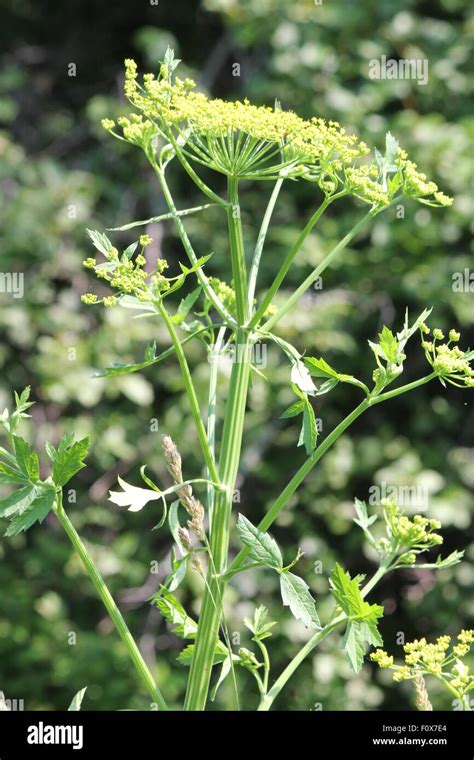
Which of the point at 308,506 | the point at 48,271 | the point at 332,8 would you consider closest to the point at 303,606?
the point at 308,506

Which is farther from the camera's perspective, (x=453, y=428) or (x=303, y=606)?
(x=453, y=428)

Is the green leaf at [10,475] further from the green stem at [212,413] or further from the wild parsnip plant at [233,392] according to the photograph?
the green stem at [212,413]

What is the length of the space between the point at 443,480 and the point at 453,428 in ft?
0.52

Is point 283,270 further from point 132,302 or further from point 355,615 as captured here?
point 355,615

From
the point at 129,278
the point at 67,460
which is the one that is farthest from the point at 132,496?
the point at 129,278

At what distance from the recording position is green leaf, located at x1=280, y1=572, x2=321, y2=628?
770 mm

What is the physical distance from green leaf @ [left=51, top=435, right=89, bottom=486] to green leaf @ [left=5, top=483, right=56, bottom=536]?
10 millimetres

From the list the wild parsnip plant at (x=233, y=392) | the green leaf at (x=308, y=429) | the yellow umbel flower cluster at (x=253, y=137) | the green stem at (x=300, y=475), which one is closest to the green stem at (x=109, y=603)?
the wild parsnip plant at (x=233, y=392)

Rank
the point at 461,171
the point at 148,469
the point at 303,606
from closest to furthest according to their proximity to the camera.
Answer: the point at 303,606, the point at 461,171, the point at 148,469

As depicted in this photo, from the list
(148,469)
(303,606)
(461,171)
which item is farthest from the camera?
(148,469)

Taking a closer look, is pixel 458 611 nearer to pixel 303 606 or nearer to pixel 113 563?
pixel 113 563

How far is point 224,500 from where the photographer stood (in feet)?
2.71

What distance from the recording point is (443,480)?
7.78 feet

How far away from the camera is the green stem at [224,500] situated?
813 millimetres
